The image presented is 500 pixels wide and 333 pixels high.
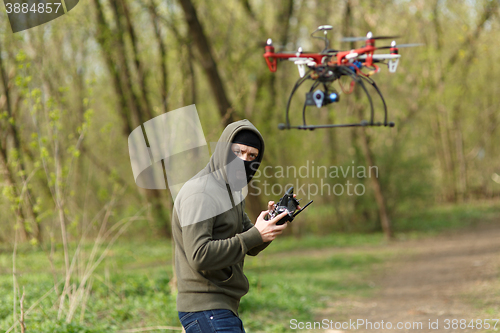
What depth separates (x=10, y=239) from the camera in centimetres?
714

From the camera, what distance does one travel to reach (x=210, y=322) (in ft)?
7.67

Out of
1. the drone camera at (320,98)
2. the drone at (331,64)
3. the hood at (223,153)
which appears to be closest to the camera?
the hood at (223,153)

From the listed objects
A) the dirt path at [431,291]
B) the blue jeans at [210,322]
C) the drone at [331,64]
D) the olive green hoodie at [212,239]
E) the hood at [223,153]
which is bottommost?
the dirt path at [431,291]

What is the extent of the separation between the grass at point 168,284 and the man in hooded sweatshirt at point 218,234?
2639 millimetres

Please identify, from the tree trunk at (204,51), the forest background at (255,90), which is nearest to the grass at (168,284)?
the forest background at (255,90)

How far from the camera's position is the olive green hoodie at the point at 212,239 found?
2197 millimetres

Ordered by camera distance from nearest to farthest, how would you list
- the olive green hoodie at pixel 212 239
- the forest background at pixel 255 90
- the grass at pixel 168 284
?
the olive green hoodie at pixel 212 239 → the grass at pixel 168 284 → the forest background at pixel 255 90

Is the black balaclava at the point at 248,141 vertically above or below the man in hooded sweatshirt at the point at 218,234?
above

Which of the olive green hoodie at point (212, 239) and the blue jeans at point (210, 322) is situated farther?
the blue jeans at point (210, 322)

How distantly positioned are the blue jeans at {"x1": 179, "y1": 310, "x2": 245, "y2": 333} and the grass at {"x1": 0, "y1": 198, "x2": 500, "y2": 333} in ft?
8.48

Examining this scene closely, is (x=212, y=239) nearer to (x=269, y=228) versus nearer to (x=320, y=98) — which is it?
(x=269, y=228)

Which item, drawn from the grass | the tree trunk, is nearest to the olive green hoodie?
the grass

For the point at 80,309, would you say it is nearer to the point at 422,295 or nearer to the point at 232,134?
the point at 232,134

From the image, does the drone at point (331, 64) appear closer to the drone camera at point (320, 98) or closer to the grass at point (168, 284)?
the drone camera at point (320, 98)
